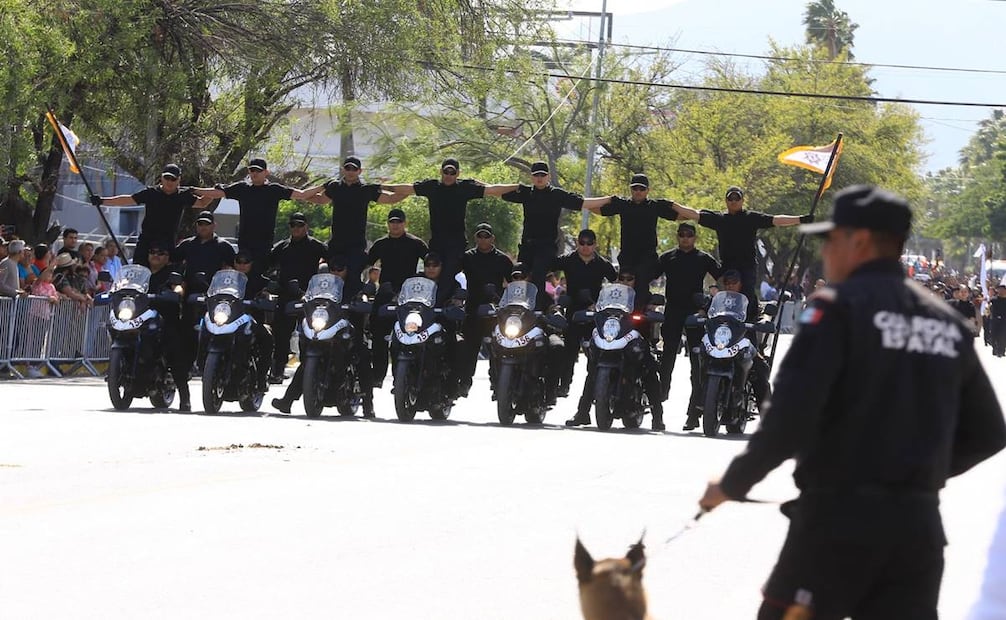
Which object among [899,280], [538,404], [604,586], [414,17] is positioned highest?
[414,17]

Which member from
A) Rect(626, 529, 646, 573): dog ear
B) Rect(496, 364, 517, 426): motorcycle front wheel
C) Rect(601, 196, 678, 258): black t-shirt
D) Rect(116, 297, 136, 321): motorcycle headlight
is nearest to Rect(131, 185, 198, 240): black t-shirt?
Rect(116, 297, 136, 321): motorcycle headlight

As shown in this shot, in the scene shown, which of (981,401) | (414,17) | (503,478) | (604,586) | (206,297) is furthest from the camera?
(414,17)

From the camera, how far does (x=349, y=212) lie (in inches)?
711

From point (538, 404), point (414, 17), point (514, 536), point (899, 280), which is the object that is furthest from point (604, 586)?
point (414, 17)

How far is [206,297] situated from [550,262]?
3.44 metres

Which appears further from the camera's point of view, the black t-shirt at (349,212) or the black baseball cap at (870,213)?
the black t-shirt at (349,212)

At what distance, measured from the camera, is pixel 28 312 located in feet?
73.3

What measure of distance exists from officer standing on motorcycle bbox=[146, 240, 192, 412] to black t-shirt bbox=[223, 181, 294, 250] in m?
0.79

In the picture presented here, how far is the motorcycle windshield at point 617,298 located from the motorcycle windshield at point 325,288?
2522 millimetres

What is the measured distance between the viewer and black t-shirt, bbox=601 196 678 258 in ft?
58.7

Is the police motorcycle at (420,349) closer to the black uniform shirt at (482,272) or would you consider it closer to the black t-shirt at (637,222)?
the black uniform shirt at (482,272)

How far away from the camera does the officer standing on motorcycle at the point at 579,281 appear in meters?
17.9

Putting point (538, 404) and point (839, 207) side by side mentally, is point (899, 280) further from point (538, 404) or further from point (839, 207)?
point (538, 404)

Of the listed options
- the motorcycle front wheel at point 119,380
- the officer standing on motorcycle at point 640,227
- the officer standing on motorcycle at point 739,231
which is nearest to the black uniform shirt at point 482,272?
the officer standing on motorcycle at point 640,227
